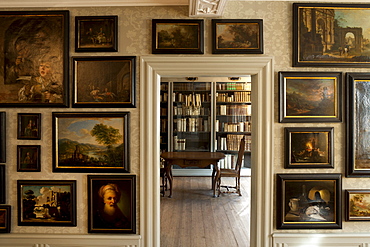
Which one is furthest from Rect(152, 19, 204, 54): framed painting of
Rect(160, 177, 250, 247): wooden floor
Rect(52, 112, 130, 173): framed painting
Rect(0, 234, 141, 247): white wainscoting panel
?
Rect(160, 177, 250, 247): wooden floor

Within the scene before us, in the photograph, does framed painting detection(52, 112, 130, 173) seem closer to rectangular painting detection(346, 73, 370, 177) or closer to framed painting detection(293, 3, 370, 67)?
framed painting detection(293, 3, 370, 67)

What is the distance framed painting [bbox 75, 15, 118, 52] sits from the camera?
9.23 feet

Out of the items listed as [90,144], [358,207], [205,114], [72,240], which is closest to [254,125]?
[358,207]

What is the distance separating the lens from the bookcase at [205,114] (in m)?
7.69

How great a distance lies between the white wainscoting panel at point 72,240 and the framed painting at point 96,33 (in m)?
2.00

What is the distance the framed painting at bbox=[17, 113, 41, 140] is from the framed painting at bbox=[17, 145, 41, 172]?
11 cm

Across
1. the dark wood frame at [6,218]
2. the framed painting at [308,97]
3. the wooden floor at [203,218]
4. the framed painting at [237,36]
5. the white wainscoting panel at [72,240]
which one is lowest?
the wooden floor at [203,218]

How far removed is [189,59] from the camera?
2.80m

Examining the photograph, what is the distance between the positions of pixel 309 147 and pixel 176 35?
1836 millimetres

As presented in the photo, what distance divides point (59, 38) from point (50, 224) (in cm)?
200

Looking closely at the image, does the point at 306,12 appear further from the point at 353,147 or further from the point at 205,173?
the point at 205,173

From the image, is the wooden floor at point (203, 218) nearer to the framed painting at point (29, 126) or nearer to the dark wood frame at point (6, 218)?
the dark wood frame at point (6, 218)

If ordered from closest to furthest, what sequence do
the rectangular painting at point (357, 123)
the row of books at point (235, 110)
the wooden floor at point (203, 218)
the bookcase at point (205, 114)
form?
1. the rectangular painting at point (357, 123)
2. the wooden floor at point (203, 218)
3. the bookcase at point (205, 114)
4. the row of books at point (235, 110)

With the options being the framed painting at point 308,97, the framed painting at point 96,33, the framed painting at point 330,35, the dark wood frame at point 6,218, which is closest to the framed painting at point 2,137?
the dark wood frame at point 6,218
